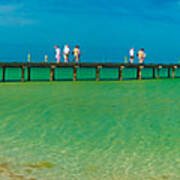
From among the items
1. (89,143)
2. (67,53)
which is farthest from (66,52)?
(89,143)

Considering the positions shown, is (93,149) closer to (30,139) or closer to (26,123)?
(30,139)

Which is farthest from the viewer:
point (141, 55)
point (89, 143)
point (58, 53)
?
point (141, 55)

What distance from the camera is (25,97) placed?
15.5 m

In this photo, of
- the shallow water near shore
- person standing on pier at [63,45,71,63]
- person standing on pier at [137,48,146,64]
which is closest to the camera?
the shallow water near shore

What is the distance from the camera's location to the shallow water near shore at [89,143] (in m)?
5.52

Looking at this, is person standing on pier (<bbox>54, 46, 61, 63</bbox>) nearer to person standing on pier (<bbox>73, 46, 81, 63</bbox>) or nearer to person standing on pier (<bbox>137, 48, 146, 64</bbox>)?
person standing on pier (<bbox>73, 46, 81, 63</bbox>)

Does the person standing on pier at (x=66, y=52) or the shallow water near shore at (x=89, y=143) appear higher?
the person standing on pier at (x=66, y=52)

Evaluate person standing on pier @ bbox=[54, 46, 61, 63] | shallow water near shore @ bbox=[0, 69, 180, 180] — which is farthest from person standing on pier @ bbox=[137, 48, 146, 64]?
shallow water near shore @ bbox=[0, 69, 180, 180]

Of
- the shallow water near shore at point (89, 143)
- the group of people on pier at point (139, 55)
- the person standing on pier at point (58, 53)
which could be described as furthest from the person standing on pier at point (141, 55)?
the shallow water near shore at point (89, 143)

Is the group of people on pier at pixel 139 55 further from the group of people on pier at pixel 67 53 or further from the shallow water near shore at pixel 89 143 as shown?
the shallow water near shore at pixel 89 143

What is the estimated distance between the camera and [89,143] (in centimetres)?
733

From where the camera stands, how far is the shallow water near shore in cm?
552

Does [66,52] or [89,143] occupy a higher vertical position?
[66,52]

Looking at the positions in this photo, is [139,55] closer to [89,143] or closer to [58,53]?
[58,53]
